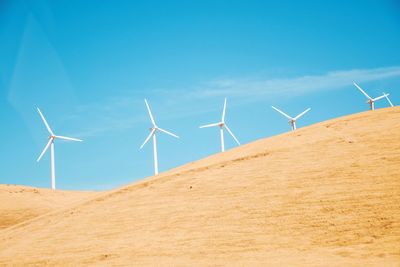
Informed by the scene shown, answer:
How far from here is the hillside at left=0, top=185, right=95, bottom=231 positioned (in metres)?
35.2

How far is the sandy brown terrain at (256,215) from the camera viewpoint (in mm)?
12641

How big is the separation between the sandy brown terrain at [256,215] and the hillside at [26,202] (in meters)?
12.5

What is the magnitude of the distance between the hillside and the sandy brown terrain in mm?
12504

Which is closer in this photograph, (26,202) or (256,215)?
(256,215)

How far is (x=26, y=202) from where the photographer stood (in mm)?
39281

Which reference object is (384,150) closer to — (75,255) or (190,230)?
(190,230)

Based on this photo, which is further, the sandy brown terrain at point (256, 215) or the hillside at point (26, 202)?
the hillside at point (26, 202)

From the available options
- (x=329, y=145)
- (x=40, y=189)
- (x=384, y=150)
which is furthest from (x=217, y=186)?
(x=40, y=189)

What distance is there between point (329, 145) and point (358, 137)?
176 centimetres

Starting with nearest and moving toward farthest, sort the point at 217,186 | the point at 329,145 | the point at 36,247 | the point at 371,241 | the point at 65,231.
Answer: the point at 371,241 < the point at 36,247 < the point at 65,231 < the point at 217,186 < the point at 329,145

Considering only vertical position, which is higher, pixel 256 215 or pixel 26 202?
pixel 26 202

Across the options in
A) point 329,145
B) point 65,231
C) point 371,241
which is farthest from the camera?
point 329,145

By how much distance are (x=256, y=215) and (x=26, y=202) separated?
30245mm

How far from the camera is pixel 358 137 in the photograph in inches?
902
